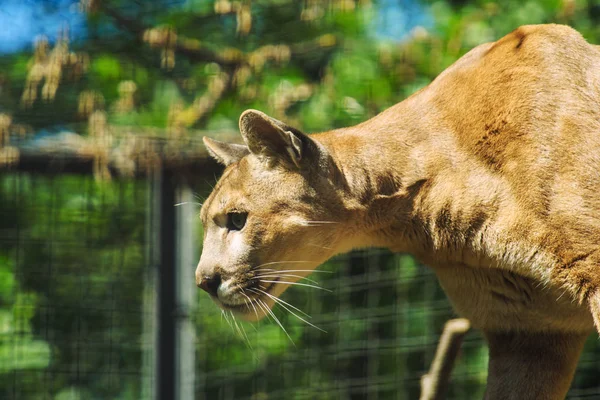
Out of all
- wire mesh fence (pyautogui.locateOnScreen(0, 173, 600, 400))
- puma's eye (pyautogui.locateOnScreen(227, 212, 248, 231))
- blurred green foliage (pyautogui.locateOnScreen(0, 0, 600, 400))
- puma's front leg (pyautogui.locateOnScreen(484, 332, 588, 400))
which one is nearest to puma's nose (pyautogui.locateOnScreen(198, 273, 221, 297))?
puma's eye (pyautogui.locateOnScreen(227, 212, 248, 231))

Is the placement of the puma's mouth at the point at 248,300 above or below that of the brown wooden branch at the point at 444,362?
above

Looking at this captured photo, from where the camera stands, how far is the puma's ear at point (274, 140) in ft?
10.9

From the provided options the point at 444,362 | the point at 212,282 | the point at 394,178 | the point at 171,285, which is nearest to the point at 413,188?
the point at 394,178

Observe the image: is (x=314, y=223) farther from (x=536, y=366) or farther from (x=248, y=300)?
(x=536, y=366)

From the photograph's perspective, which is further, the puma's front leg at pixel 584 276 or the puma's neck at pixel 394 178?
the puma's neck at pixel 394 178

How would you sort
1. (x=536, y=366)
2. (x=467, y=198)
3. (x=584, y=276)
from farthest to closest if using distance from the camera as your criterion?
1. (x=536, y=366)
2. (x=467, y=198)
3. (x=584, y=276)

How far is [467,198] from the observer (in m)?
3.18

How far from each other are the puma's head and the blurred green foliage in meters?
2.44

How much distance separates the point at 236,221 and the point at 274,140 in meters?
0.32

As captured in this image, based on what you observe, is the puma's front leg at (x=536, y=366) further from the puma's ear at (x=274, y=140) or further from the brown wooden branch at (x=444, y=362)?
the puma's ear at (x=274, y=140)

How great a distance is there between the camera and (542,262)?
3.04 m

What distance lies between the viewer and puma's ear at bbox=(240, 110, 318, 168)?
332 centimetres

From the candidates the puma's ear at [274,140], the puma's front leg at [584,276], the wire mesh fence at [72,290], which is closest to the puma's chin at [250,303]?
the puma's ear at [274,140]

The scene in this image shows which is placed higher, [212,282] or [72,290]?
[212,282]
